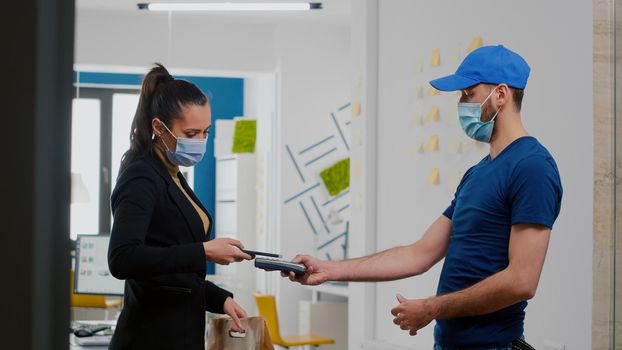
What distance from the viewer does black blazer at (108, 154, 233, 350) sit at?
75.5 inches

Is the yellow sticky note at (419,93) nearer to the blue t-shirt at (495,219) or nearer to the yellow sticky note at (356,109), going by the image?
the yellow sticky note at (356,109)

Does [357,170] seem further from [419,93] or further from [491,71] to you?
[491,71]

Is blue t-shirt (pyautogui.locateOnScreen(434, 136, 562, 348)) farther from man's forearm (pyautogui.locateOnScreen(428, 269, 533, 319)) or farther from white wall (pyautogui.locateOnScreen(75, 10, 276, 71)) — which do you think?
white wall (pyautogui.locateOnScreen(75, 10, 276, 71))

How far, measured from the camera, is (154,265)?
190 centimetres

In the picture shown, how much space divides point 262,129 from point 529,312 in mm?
6310

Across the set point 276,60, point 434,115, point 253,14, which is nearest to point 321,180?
point 276,60

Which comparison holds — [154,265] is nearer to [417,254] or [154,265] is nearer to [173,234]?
[173,234]

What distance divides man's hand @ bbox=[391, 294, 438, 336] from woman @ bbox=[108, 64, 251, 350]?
40cm

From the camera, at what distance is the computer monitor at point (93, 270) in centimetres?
492

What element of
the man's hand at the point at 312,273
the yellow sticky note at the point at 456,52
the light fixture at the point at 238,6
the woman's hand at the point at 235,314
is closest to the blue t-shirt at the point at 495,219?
the man's hand at the point at 312,273

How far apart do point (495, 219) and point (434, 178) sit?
1.87 metres

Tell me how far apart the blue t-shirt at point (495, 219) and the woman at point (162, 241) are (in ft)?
1.68

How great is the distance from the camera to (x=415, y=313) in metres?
1.95

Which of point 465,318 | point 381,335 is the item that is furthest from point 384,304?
point 465,318
